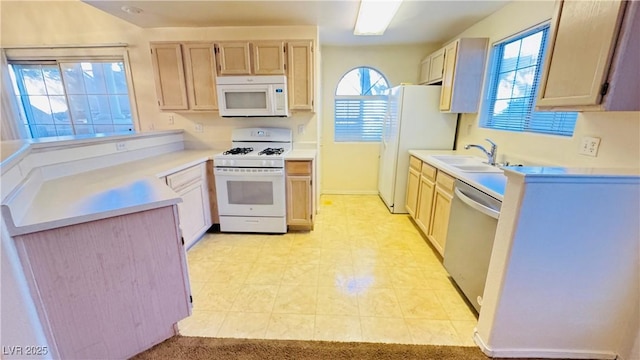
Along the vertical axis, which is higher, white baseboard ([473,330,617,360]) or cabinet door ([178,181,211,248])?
cabinet door ([178,181,211,248])

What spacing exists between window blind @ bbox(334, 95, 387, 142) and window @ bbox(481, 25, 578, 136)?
5.20 ft

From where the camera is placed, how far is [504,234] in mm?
1353

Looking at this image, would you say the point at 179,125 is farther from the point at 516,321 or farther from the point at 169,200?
the point at 516,321

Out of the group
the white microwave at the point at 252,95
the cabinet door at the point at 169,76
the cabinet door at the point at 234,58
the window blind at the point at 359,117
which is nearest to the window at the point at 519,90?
the window blind at the point at 359,117

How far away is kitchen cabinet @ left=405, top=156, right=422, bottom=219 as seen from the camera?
3023mm

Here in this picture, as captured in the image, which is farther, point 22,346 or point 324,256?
point 324,256

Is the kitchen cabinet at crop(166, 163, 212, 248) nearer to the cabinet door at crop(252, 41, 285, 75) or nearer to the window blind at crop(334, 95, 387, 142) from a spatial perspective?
the cabinet door at crop(252, 41, 285, 75)

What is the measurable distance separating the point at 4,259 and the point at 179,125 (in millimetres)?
2623

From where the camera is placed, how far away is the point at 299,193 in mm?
2859

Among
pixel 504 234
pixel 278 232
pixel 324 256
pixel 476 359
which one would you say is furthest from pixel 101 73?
pixel 476 359

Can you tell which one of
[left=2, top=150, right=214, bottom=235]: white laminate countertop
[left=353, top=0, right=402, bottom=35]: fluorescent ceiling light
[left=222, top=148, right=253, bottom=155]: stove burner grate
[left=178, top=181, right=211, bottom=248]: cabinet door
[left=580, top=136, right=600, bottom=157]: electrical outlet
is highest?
[left=353, top=0, right=402, bottom=35]: fluorescent ceiling light

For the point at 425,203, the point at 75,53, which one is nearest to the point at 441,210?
the point at 425,203

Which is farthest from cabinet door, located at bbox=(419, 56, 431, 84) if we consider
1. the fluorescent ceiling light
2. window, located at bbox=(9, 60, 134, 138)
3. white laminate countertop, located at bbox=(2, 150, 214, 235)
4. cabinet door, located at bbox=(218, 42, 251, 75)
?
window, located at bbox=(9, 60, 134, 138)

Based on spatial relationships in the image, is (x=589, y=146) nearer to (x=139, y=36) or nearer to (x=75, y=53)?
(x=139, y=36)
